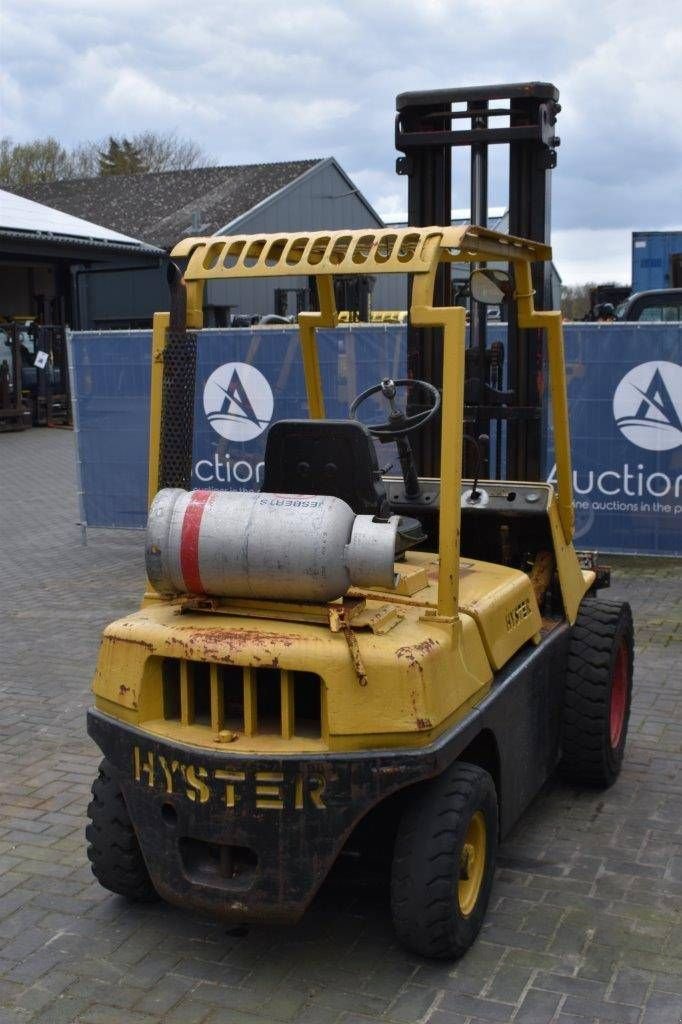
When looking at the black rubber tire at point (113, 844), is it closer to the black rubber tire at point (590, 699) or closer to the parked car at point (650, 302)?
the black rubber tire at point (590, 699)

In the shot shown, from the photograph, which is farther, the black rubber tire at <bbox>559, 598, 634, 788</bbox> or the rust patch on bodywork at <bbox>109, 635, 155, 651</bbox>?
the black rubber tire at <bbox>559, 598, 634, 788</bbox>

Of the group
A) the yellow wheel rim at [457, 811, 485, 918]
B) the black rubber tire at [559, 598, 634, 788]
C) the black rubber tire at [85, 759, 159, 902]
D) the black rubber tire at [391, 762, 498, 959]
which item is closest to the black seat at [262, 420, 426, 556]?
the black rubber tire at [391, 762, 498, 959]

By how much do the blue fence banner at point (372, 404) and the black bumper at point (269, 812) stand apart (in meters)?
5.97

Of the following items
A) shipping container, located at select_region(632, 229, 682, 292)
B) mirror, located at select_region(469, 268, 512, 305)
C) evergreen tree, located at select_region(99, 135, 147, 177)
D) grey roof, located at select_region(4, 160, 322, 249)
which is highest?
evergreen tree, located at select_region(99, 135, 147, 177)

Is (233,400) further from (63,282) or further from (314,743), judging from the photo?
(63,282)

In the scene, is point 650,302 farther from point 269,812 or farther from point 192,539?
point 269,812

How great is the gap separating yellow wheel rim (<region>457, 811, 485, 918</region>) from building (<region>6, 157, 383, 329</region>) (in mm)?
25421

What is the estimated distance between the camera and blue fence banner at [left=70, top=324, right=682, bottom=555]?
10586mm

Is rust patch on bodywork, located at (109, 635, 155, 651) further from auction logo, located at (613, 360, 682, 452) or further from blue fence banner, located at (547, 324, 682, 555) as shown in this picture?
auction logo, located at (613, 360, 682, 452)

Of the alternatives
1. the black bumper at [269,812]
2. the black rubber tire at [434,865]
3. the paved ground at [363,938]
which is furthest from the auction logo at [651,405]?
the black bumper at [269,812]

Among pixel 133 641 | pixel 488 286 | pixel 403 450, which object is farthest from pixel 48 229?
pixel 133 641

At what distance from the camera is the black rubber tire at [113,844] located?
176 inches

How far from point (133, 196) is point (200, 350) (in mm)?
33228

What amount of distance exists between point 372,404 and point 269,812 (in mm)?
7511
